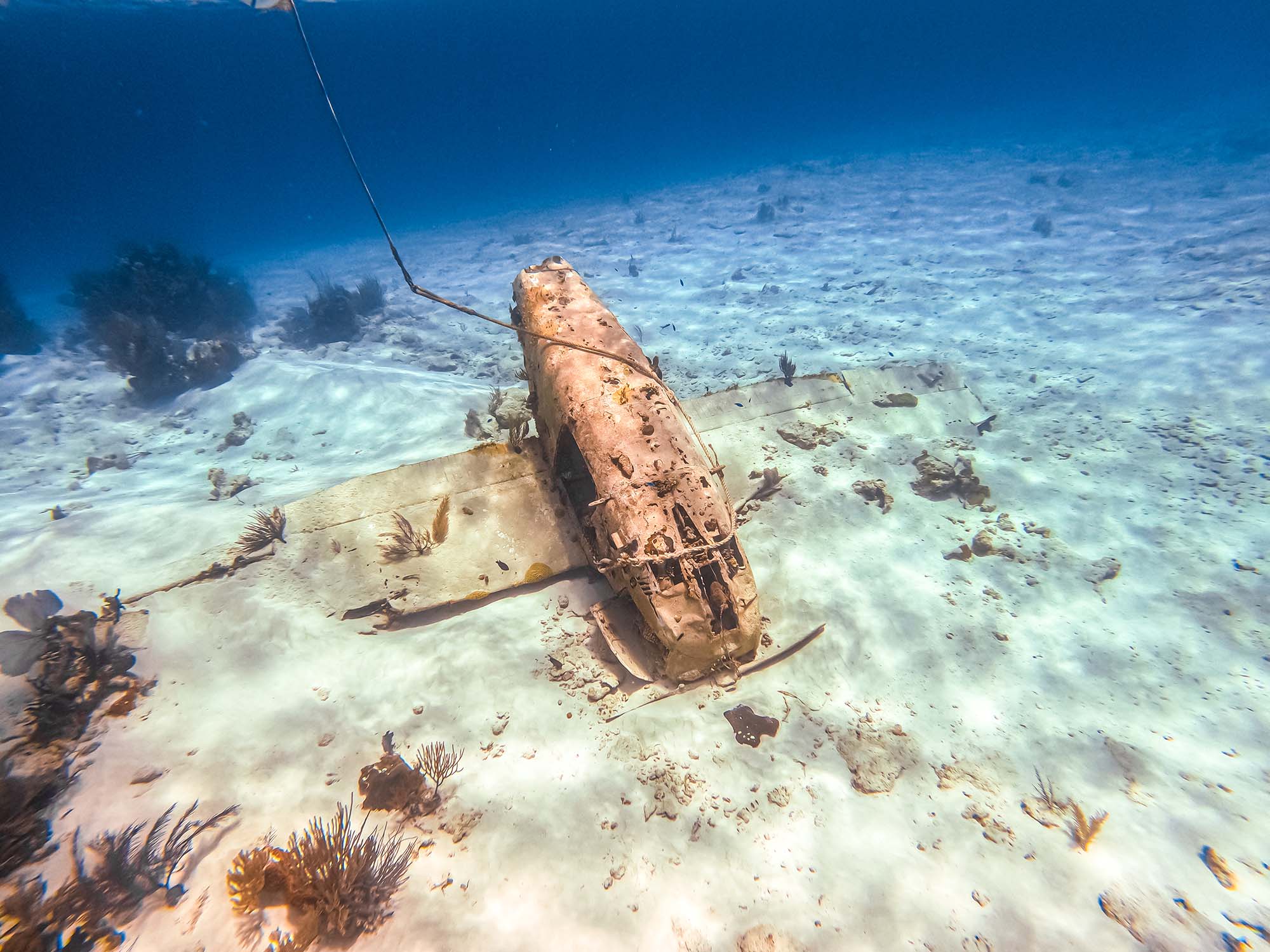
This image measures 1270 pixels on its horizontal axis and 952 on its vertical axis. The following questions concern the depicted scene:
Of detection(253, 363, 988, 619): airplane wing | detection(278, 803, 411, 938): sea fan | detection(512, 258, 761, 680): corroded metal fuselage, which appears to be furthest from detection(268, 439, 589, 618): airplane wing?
detection(278, 803, 411, 938): sea fan

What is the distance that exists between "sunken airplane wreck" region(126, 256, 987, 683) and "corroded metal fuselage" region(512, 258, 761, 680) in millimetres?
13

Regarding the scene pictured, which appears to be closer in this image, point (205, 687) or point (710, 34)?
point (205, 687)

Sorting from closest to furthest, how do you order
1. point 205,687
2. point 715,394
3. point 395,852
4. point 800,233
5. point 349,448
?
point 395,852 → point 205,687 → point 715,394 → point 349,448 → point 800,233

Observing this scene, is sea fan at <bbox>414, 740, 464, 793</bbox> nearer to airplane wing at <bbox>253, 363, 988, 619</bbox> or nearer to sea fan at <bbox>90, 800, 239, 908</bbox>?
sea fan at <bbox>90, 800, 239, 908</bbox>

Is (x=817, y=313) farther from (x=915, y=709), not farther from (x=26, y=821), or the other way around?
(x=26, y=821)

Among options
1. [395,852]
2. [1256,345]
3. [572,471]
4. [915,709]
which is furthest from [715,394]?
[1256,345]

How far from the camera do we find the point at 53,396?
11992 mm

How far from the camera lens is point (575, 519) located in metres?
5.01

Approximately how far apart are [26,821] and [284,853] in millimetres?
1604

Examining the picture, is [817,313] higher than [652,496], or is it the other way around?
[817,313]

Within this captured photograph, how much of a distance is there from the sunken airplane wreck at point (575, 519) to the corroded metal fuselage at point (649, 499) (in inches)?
0.5

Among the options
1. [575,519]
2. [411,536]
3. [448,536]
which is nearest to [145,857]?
[411,536]

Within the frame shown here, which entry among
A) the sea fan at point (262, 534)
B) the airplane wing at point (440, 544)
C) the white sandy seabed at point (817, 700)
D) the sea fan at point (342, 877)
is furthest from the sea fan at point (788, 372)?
the sea fan at point (342, 877)

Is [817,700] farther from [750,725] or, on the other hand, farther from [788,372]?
[788,372]
